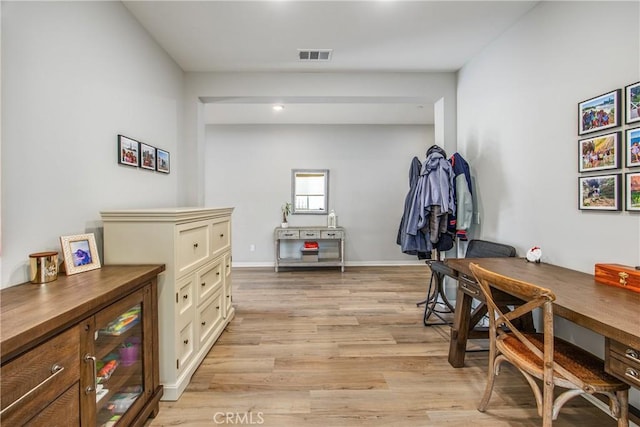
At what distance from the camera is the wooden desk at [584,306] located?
1.04m

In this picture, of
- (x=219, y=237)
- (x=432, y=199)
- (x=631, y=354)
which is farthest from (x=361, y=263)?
(x=631, y=354)

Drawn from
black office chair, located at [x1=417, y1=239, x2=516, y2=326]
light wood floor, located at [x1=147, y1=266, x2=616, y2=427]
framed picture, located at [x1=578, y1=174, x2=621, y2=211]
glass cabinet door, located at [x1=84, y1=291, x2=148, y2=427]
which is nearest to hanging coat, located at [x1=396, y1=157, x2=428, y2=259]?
black office chair, located at [x1=417, y1=239, x2=516, y2=326]

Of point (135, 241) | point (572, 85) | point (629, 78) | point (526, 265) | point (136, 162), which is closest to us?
point (629, 78)

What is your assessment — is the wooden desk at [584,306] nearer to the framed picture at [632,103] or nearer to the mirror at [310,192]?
the framed picture at [632,103]

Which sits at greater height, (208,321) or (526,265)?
(526,265)

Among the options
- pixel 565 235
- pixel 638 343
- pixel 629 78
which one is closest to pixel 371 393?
pixel 638 343

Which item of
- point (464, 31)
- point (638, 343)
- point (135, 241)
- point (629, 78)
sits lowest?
point (638, 343)

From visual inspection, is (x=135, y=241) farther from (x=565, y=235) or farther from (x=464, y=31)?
(x=464, y=31)

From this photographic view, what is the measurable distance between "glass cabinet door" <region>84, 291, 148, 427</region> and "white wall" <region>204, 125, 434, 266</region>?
3731 millimetres

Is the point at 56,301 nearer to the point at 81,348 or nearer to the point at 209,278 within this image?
the point at 81,348

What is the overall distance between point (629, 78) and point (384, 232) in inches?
157

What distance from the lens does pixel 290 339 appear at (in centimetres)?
250

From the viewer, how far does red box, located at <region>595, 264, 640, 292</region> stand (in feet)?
4.64

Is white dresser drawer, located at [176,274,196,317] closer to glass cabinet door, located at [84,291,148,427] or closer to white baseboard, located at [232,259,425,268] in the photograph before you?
glass cabinet door, located at [84,291,148,427]
